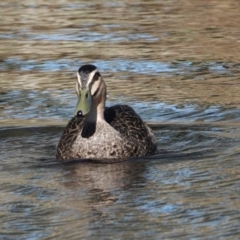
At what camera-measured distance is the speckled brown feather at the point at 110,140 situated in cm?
1050

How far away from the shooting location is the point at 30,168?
33.5ft

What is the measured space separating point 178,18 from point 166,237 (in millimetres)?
13298

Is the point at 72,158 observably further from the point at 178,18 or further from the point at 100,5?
the point at 100,5

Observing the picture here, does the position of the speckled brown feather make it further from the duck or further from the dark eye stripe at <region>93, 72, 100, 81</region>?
the dark eye stripe at <region>93, 72, 100, 81</region>

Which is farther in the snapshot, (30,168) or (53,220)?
(30,168)

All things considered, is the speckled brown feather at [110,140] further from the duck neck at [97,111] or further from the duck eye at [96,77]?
the duck eye at [96,77]

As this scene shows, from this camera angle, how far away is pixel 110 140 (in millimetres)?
10508

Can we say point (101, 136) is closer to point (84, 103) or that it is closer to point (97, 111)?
point (97, 111)

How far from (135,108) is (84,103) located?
3388mm

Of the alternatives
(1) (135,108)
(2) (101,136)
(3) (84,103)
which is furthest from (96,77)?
(1) (135,108)

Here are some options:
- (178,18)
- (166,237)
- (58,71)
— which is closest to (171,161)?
(166,237)

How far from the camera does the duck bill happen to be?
9.66 meters

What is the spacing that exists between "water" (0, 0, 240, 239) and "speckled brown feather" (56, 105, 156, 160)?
140 millimetres

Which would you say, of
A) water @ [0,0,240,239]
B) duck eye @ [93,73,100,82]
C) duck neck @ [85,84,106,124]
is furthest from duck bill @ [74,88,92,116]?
water @ [0,0,240,239]
